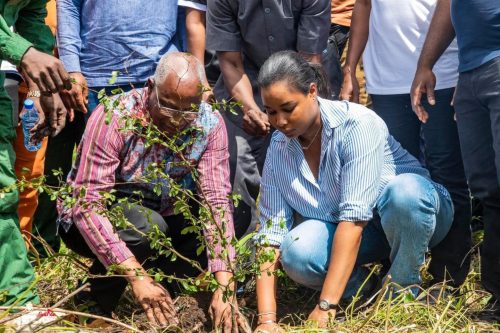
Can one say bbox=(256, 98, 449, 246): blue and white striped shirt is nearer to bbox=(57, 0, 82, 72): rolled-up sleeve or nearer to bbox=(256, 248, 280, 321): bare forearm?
bbox=(256, 248, 280, 321): bare forearm

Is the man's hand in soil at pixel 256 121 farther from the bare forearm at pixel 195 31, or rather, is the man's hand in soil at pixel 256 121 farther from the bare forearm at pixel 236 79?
the bare forearm at pixel 195 31

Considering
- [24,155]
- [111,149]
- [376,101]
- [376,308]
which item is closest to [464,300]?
[376,308]

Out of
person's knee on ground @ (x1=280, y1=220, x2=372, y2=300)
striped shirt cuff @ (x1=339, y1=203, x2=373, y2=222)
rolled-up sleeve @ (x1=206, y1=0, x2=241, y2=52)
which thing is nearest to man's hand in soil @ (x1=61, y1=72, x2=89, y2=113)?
rolled-up sleeve @ (x1=206, y1=0, x2=241, y2=52)

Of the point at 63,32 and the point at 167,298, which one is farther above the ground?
the point at 63,32

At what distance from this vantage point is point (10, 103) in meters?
4.54

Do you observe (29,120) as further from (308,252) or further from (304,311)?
(304,311)

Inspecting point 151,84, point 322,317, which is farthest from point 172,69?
point 322,317

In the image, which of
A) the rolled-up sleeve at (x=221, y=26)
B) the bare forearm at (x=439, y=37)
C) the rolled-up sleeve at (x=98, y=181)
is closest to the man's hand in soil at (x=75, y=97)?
the rolled-up sleeve at (x=98, y=181)

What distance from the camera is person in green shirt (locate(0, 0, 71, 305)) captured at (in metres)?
4.02

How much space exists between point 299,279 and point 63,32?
186cm

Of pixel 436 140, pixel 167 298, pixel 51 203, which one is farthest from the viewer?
pixel 51 203

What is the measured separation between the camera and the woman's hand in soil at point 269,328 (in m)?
4.20

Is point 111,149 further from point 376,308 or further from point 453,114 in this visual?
point 453,114

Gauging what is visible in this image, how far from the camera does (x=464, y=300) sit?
4.73 meters
